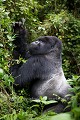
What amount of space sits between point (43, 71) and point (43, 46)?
0.33m

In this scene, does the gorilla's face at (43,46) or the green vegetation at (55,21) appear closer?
the gorilla's face at (43,46)

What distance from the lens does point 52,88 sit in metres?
3.49

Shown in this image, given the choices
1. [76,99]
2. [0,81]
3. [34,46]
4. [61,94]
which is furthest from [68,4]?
[76,99]

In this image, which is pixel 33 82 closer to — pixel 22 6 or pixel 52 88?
pixel 52 88

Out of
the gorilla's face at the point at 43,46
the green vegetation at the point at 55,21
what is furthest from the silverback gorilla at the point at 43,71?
the green vegetation at the point at 55,21

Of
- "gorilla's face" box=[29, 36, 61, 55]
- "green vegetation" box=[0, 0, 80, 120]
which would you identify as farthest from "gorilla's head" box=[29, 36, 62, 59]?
"green vegetation" box=[0, 0, 80, 120]

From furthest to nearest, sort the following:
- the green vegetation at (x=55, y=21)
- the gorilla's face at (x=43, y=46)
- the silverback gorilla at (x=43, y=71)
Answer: the green vegetation at (x=55, y=21) → the gorilla's face at (x=43, y=46) → the silverback gorilla at (x=43, y=71)

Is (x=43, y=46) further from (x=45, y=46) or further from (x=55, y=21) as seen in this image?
(x=55, y=21)

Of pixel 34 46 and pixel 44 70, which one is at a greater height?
pixel 34 46

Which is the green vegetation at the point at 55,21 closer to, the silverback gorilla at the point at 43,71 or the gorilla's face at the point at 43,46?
the silverback gorilla at the point at 43,71

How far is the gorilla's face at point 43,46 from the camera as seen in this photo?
3629 millimetres

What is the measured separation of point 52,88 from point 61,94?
0.17 metres

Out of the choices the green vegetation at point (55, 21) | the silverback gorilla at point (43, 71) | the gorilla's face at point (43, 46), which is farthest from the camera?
the green vegetation at point (55, 21)

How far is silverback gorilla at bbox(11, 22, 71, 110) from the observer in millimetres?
3471
